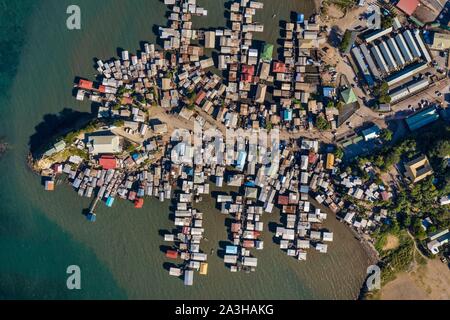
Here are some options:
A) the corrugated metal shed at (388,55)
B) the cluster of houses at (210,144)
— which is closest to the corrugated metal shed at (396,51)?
the corrugated metal shed at (388,55)

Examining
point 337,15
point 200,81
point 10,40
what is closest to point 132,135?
point 200,81

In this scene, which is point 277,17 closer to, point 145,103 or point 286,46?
point 286,46

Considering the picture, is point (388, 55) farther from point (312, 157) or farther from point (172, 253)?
point (172, 253)

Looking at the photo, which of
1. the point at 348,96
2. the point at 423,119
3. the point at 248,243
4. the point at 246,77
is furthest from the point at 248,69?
the point at 423,119

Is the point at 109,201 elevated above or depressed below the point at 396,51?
below

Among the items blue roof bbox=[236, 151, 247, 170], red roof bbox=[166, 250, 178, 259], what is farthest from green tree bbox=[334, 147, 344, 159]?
red roof bbox=[166, 250, 178, 259]
